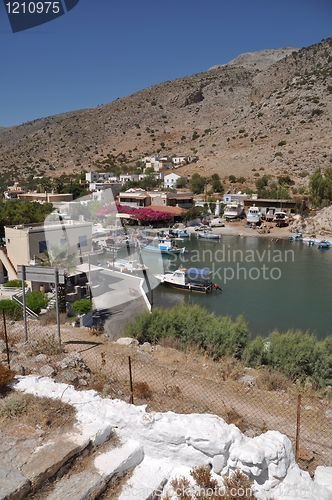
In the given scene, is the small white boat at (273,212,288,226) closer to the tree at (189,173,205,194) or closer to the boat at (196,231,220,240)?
the boat at (196,231,220,240)

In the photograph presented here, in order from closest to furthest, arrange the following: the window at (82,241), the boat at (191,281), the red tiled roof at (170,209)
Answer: the window at (82,241) < the boat at (191,281) < the red tiled roof at (170,209)

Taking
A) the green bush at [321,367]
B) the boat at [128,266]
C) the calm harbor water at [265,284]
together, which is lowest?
the calm harbor water at [265,284]

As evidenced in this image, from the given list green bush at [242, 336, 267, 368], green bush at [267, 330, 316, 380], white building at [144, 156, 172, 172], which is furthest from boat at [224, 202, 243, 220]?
green bush at [242, 336, 267, 368]

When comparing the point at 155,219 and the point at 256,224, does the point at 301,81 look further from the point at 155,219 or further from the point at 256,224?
the point at 155,219

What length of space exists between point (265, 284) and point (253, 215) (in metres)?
20.4

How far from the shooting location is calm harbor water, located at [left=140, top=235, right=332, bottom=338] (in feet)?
55.3

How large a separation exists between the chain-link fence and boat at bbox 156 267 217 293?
1283 centimetres

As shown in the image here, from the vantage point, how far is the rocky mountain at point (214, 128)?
185ft

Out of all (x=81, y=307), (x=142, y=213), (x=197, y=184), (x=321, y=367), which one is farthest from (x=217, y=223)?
(x=321, y=367)

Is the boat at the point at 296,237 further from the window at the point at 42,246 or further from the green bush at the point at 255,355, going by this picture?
the green bush at the point at 255,355

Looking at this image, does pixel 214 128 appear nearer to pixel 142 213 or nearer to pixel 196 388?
pixel 142 213

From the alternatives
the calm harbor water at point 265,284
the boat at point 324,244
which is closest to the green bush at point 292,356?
the calm harbor water at point 265,284

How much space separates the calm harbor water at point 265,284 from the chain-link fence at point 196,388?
8.40m

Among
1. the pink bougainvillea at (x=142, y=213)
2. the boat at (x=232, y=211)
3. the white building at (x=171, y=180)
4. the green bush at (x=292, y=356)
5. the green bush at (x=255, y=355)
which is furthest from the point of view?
the white building at (x=171, y=180)
